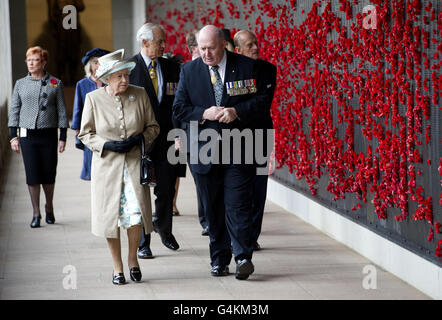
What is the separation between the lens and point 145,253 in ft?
21.1

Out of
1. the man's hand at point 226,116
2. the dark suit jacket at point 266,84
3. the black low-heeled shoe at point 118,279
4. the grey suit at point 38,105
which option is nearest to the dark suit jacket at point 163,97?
the dark suit jacket at point 266,84

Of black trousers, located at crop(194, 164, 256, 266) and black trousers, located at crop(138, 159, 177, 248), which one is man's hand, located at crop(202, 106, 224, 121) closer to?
black trousers, located at crop(194, 164, 256, 266)

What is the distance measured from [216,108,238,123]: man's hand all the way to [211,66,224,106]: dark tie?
0.20m

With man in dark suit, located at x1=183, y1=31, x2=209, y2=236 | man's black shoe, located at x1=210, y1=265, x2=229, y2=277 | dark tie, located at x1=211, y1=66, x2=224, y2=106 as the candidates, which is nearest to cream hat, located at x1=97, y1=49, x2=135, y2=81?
dark tie, located at x1=211, y1=66, x2=224, y2=106

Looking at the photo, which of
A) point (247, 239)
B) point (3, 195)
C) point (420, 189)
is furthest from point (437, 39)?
point (3, 195)

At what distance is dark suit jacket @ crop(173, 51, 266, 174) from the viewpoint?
5.63 meters

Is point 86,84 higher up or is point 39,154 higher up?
point 86,84

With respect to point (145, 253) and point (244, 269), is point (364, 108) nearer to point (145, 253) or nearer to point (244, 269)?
point (244, 269)

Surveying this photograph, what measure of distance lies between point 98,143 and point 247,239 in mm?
1236

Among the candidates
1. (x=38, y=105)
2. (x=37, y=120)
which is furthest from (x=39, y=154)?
(x=38, y=105)

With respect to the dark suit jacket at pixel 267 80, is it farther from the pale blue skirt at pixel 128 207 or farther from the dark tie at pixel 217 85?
the pale blue skirt at pixel 128 207

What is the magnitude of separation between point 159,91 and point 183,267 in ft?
4.66
